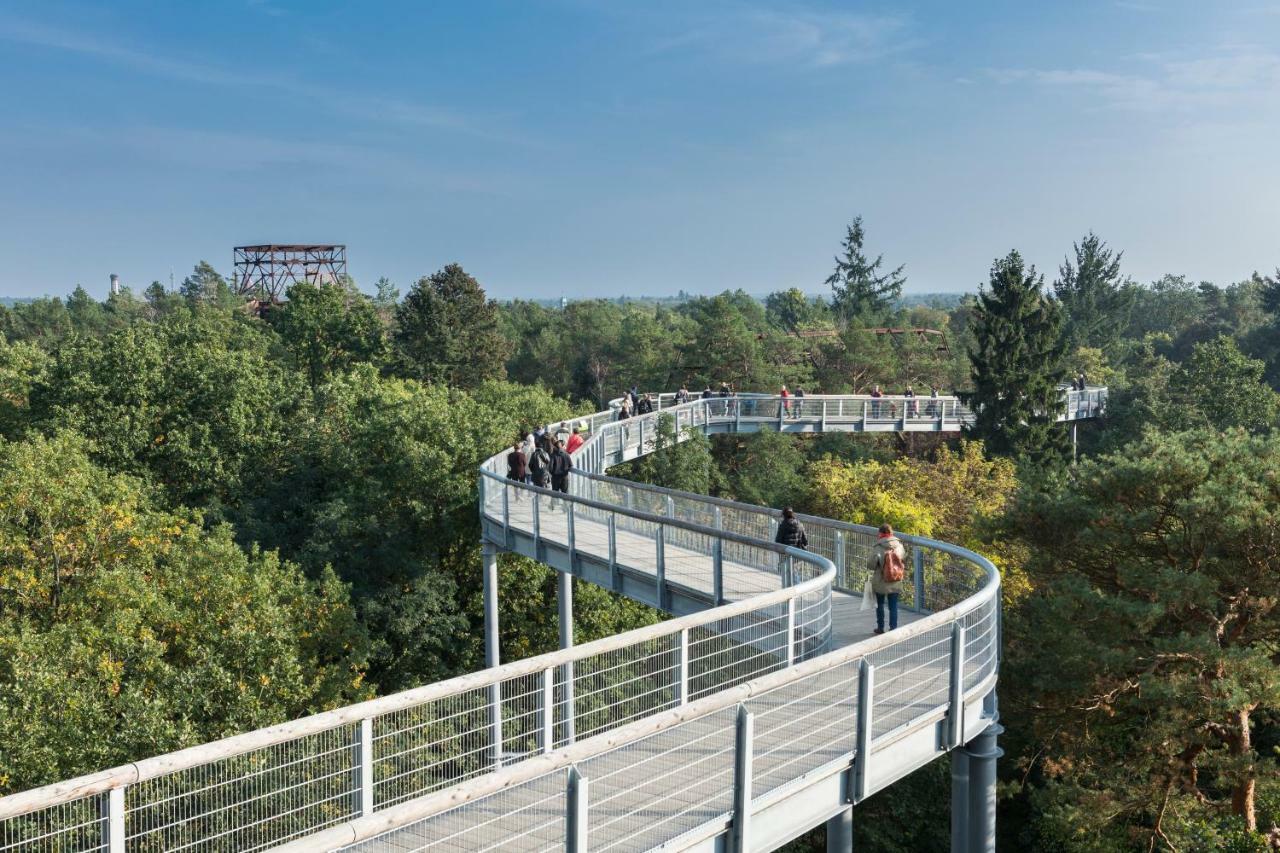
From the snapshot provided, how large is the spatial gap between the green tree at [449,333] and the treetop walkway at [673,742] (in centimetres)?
4068

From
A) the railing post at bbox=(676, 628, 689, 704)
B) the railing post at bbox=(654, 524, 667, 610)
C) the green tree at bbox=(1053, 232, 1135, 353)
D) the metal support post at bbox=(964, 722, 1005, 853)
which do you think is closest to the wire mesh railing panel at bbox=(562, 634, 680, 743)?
the railing post at bbox=(676, 628, 689, 704)

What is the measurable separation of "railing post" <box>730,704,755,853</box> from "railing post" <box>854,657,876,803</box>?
4.46 feet

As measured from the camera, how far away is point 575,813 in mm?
6148

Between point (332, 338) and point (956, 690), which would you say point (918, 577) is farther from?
point (332, 338)

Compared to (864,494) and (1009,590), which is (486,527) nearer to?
(1009,590)

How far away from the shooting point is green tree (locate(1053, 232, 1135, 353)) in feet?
257

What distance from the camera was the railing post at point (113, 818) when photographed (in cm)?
560

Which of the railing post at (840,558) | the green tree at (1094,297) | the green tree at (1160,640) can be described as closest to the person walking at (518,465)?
the railing post at (840,558)

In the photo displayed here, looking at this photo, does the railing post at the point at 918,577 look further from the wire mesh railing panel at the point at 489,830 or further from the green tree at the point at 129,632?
the green tree at the point at 129,632

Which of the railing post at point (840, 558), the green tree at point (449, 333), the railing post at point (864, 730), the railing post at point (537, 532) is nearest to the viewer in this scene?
the railing post at point (864, 730)

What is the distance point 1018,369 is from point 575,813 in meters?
43.3

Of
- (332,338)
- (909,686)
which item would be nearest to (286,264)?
(332,338)

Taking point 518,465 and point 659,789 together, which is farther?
point 518,465

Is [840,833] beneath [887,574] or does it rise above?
beneath
